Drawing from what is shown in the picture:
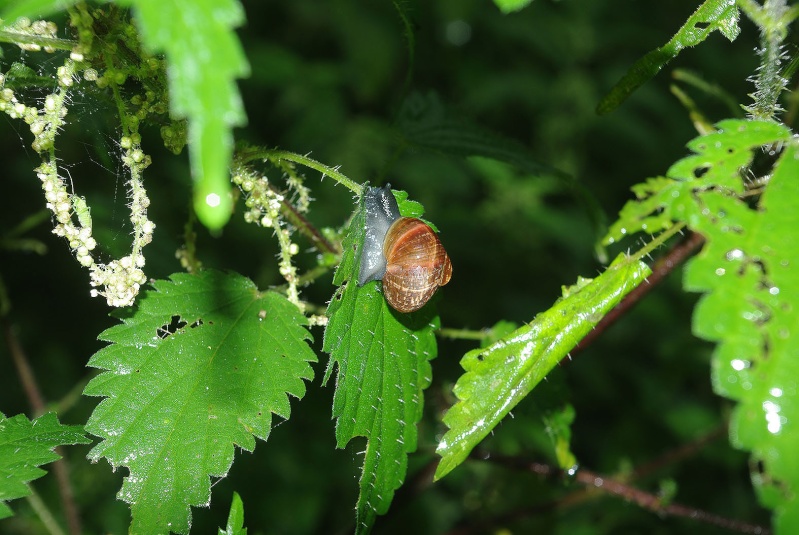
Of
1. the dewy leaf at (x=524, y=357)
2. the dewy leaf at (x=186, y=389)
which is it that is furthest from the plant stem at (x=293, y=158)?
the dewy leaf at (x=524, y=357)

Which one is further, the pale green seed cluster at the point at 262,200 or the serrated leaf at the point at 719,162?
the pale green seed cluster at the point at 262,200

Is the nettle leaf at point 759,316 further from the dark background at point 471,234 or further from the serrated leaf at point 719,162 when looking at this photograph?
the dark background at point 471,234

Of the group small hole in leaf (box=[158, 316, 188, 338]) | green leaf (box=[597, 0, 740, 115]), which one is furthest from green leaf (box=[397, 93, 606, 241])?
small hole in leaf (box=[158, 316, 188, 338])

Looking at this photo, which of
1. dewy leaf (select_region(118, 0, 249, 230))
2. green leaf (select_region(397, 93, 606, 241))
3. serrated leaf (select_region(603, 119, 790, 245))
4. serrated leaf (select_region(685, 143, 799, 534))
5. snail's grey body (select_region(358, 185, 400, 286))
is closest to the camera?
dewy leaf (select_region(118, 0, 249, 230))

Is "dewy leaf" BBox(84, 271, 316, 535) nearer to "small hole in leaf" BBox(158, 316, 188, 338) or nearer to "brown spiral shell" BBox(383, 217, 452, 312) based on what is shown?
"small hole in leaf" BBox(158, 316, 188, 338)

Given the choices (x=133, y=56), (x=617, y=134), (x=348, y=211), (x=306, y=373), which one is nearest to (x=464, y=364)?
(x=306, y=373)

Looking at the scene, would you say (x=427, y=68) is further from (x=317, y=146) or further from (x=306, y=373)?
(x=306, y=373)

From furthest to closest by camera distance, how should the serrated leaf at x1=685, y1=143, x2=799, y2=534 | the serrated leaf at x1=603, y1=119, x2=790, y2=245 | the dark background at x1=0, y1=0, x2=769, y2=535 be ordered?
the dark background at x1=0, y1=0, x2=769, y2=535
the serrated leaf at x1=603, y1=119, x2=790, y2=245
the serrated leaf at x1=685, y1=143, x2=799, y2=534
